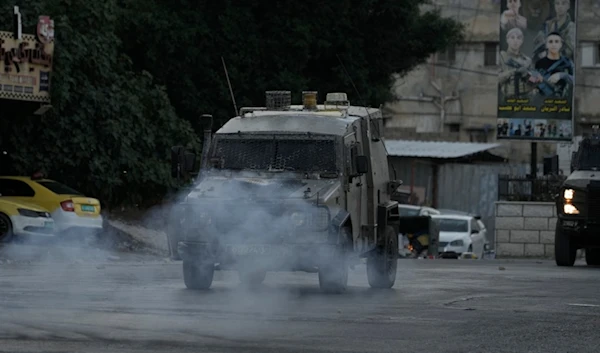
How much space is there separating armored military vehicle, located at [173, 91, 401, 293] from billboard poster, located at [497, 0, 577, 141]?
65.2 feet

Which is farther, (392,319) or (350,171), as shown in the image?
(350,171)

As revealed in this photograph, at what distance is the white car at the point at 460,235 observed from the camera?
147 feet

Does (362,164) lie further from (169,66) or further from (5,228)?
(169,66)

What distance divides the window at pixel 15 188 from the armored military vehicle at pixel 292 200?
12940 mm

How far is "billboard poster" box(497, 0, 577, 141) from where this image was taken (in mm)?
Result: 40125

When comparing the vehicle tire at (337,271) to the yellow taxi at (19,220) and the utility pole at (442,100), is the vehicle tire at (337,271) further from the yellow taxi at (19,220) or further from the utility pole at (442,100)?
the utility pole at (442,100)

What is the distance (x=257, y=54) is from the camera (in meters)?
42.2

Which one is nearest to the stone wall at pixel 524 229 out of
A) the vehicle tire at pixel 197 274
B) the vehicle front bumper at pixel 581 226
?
the vehicle front bumper at pixel 581 226

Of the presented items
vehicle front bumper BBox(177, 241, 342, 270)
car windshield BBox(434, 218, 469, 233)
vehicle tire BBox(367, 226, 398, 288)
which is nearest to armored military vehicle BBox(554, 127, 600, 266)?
vehicle tire BBox(367, 226, 398, 288)

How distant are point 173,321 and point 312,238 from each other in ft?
14.6

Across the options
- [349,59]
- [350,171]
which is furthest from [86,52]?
[350,171]

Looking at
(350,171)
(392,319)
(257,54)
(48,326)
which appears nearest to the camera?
(48,326)

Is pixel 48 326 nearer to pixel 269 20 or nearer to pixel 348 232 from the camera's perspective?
pixel 348 232

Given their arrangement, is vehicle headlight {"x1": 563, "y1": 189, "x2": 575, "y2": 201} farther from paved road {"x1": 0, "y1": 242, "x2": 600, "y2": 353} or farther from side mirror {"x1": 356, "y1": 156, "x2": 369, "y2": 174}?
side mirror {"x1": 356, "y1": 156, "x2": 369, "y2": 174}
